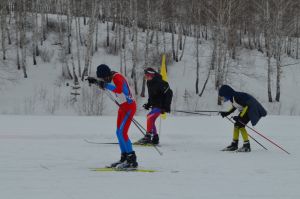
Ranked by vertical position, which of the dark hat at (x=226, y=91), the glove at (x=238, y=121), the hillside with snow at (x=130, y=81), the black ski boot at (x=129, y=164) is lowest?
the hillside with snow at (x=130, y=81)

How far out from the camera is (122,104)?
22.7 ft

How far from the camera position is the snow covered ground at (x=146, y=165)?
5.25 metres

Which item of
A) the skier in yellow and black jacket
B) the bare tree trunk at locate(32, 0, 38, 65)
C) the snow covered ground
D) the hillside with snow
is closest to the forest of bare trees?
the bare tree trunk at locate(32, 0, 38, 65)

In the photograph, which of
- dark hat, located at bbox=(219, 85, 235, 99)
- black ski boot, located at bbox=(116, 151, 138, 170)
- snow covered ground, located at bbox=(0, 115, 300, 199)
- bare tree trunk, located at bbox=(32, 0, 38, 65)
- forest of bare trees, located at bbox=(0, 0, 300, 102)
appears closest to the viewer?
snow covered ground, located at bbox=(0, 115, 300, 199)

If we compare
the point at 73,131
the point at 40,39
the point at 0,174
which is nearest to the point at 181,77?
the point at 40,39

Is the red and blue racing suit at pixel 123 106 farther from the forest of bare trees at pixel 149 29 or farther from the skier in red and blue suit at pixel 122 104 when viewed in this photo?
the forest of bare trees at pixel 149 29

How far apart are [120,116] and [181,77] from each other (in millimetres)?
25711

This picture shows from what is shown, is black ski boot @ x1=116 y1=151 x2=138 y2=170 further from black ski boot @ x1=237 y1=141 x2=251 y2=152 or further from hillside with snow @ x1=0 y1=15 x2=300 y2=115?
hillside with snow @ x1=0 y1=15 x2=300 y2=115

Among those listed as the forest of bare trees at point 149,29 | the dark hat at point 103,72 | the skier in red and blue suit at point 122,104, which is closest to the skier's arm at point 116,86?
the skier in red and blue suit at point 122,104

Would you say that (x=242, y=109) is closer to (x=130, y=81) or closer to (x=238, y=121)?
(x=238, y=121)

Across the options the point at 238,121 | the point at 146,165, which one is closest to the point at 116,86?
the point at 146,165

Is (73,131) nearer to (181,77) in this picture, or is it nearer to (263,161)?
(263,161)

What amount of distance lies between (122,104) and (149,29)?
23.5 meters

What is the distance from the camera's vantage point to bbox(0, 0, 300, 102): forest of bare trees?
2894 centimetres
